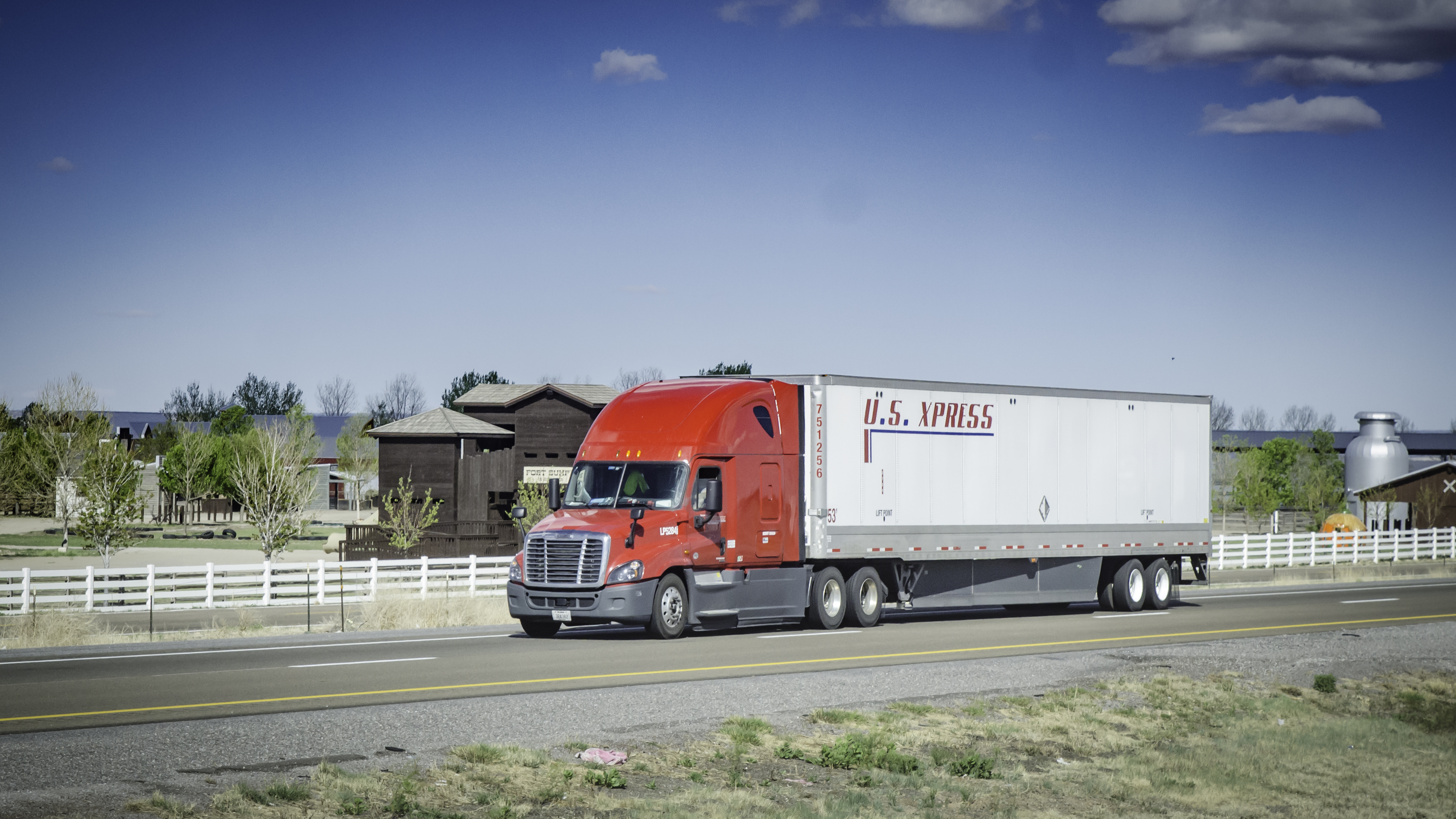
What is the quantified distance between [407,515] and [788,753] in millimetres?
42612

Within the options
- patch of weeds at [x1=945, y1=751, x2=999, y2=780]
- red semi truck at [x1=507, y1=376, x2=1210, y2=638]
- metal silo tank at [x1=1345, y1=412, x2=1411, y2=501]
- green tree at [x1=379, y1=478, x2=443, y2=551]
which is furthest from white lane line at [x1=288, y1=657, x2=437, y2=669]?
metal silo tank at [x1=1345, y1=412, x2=1411, y2=501]

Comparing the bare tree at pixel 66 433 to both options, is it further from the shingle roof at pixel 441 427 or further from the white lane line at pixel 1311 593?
the white lane line at pixel 1311 593

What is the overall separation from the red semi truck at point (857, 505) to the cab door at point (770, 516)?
0.09 ft

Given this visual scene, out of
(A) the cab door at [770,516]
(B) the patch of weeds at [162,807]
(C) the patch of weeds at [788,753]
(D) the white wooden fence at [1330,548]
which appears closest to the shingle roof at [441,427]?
(D) the white wooden fence at [1330,548]

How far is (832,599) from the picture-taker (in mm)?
22484

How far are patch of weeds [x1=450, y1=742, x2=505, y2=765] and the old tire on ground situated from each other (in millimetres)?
10159

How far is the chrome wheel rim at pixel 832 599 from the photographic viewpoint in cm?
2230

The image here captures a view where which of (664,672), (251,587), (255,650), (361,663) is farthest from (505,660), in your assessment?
(251,587)

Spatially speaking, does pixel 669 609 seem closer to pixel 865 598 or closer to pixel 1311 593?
pixel 865 598

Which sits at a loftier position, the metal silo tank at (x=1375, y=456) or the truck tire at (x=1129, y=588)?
the metal silo tank at (x=1375, y=456)

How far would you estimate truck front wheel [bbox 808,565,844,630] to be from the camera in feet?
72.5

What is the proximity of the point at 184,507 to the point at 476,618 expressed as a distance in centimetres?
6937

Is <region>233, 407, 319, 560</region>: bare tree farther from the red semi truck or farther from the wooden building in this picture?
the wooden building

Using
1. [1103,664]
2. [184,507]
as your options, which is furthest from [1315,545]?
[184,507]
